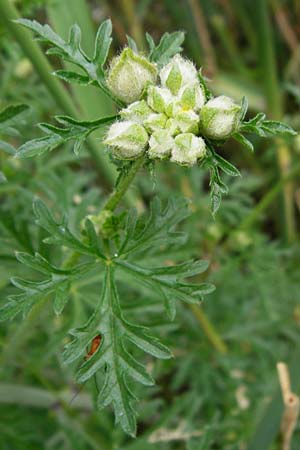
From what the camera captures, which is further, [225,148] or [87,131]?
[225,148]

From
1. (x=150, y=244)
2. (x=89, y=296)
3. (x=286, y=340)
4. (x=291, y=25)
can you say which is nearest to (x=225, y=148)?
(x=291, y=25)

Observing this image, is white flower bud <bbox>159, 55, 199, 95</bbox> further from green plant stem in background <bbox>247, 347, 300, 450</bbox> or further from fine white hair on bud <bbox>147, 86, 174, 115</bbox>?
green plant stem in background <bbox>247, 347, 300, 450</bbox>

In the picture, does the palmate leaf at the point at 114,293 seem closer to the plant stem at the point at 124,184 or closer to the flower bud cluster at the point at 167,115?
the plant stem at the point at 124,184

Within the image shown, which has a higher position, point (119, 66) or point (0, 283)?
point (119, 66)

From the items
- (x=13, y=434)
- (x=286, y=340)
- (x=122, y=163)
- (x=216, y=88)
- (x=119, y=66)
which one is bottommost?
(x=286, y=340)

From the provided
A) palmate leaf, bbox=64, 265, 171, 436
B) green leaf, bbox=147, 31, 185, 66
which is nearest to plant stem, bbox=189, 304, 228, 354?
palmate leaf, bbox=64, 265, 171, 436

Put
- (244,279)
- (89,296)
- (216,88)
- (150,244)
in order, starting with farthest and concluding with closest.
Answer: (216,88), (244,279), (89,296), (150,244)

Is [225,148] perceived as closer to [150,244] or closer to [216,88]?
[216,88]

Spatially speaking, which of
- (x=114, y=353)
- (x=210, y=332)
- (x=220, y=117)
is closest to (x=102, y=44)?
(x=220, y=117)
